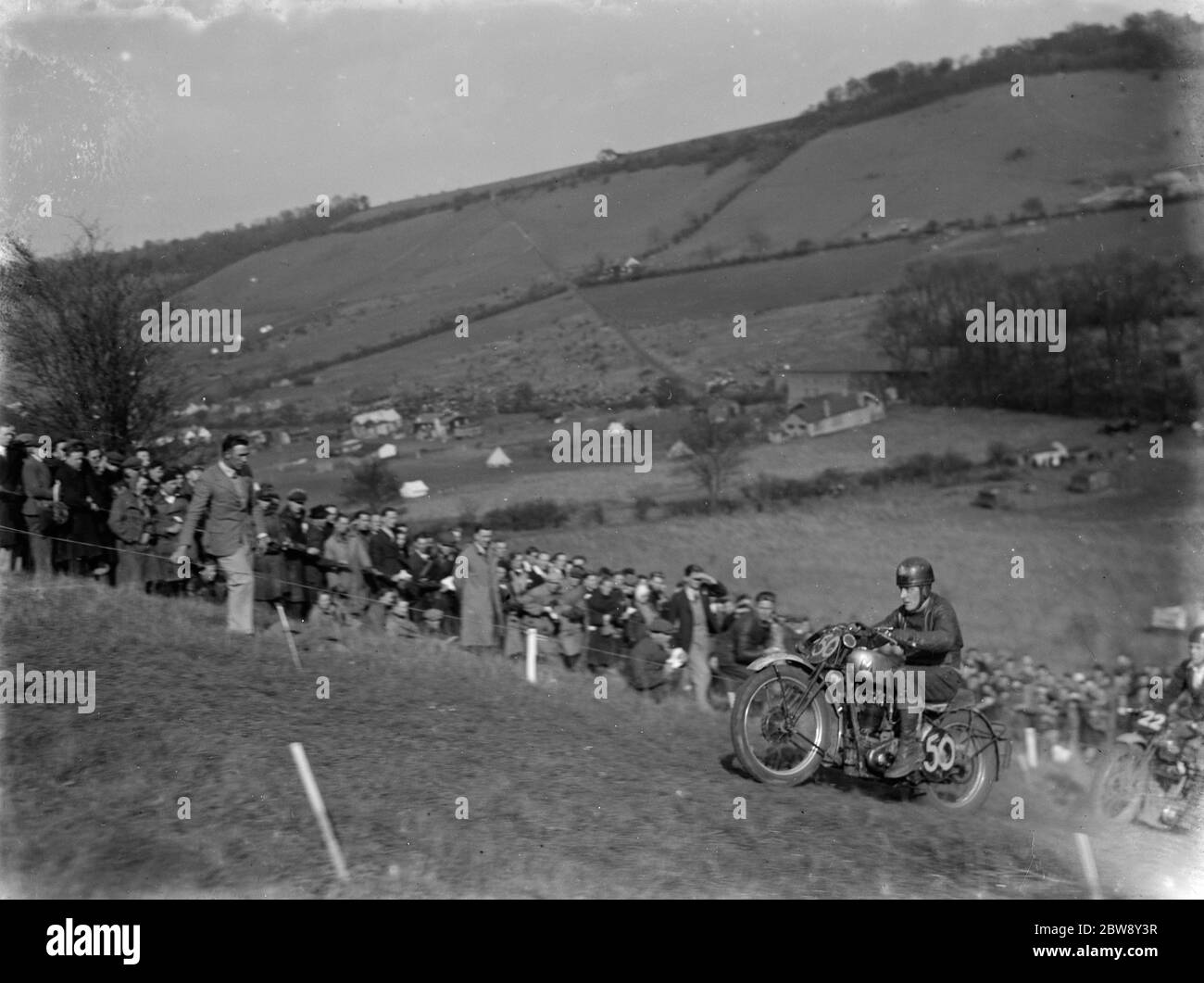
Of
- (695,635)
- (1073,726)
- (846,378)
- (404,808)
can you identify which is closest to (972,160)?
(846,378)

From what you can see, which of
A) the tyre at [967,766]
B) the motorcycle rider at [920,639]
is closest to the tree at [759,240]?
the motorcycle rider at [920,639]

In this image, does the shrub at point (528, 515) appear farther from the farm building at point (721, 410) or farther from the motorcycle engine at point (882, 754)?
the motorcycle engine at point (882, 754)

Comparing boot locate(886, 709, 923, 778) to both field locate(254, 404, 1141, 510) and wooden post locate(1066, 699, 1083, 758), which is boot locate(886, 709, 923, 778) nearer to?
wooden post locate(1066, 699, 1083, 758)

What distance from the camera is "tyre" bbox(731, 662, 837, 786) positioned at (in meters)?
8.14

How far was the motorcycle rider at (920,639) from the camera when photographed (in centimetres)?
832

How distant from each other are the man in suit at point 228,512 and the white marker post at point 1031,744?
7084mm

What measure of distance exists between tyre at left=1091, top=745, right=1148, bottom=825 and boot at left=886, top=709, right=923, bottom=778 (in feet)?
7.01

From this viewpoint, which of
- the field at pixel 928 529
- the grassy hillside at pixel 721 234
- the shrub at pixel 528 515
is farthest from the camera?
the grassy hillside at pixel 721 234

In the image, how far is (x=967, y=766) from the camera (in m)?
8.72

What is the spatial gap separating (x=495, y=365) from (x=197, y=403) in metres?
4.68

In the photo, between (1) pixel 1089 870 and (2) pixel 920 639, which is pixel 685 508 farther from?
(1) pixel 1089 870

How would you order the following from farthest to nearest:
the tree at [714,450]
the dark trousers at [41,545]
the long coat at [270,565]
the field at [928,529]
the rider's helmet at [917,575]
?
the tree at [714,450] < the field at [928,529] < the long coat at [270,565] < the dark trousers at [41,545] < the rider's helmet at [917,575]
